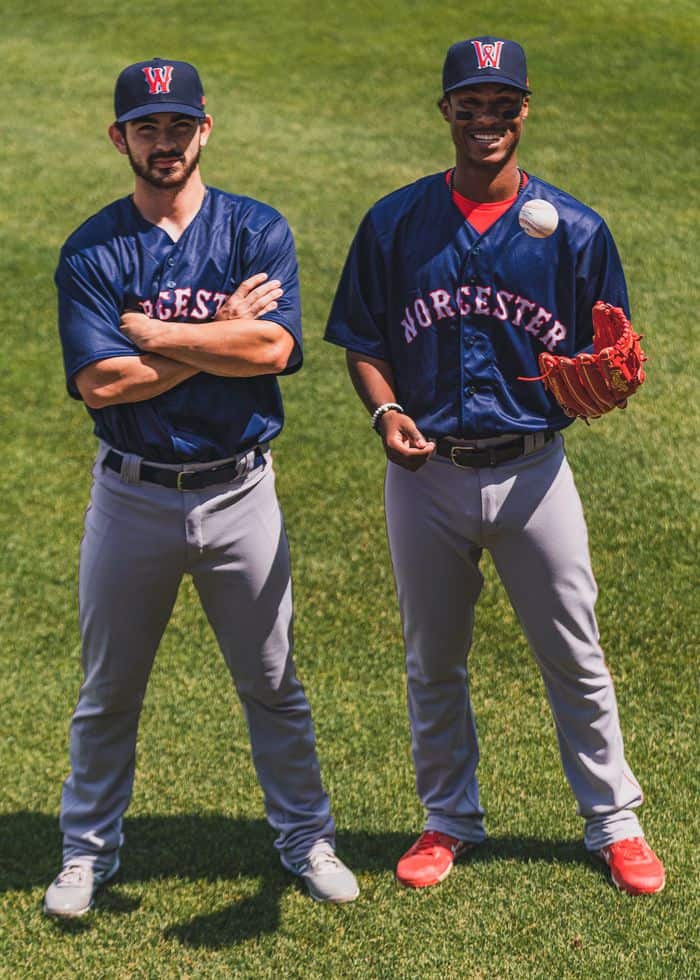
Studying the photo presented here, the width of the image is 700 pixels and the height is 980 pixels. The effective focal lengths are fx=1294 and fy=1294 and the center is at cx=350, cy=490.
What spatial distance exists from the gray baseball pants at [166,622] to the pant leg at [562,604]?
28.1 inches

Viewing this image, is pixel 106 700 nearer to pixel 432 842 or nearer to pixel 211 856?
pixel 211 856

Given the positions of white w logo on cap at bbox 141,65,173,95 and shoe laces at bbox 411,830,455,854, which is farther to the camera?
shoe laces at bbox 411,830,455,854

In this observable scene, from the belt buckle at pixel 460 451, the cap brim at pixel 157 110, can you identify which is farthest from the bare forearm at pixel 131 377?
the belt buckle at pixel 460 451

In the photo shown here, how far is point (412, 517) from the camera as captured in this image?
12.9ft

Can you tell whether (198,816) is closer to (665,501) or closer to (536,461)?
(536,461)

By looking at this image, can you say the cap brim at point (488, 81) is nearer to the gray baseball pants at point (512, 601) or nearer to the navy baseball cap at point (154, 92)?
the navy baseball cap at point (154, 92)

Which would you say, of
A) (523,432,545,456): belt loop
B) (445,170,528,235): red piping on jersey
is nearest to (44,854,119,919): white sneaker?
(523,432,545,456): belt loop

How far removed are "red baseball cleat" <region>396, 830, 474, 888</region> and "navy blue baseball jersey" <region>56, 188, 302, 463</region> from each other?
145 centimetres

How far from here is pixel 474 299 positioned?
3.74m

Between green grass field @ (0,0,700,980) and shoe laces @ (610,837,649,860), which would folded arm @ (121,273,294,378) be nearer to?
green grass field @ (0,0,700,980)

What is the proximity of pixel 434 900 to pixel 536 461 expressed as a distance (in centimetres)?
141

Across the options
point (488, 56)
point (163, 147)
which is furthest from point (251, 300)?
point (488, 56)

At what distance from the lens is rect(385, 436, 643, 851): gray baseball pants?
3.86 metres

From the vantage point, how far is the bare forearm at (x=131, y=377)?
368 cm
